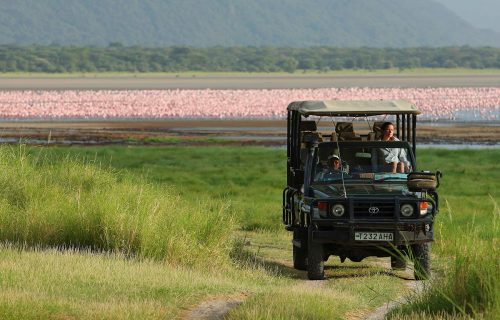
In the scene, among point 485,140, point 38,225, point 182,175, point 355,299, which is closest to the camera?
Result: point 355,299

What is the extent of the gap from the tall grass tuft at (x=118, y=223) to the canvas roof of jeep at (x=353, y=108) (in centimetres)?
221

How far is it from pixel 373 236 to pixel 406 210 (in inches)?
21.5

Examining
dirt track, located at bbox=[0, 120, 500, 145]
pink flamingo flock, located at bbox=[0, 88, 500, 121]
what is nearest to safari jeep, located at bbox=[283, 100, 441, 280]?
dirt track, located at bbox=[0, 120, 500, 145]

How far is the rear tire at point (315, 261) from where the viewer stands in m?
17.4

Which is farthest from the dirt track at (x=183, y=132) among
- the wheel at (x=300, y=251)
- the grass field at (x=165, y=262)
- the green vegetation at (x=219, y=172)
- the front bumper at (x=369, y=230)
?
the front bumper at (x=369, y=230)

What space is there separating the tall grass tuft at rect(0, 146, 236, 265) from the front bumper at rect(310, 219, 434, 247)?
6.26 ft

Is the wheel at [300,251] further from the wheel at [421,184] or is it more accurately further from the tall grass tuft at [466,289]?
the tall grass tuft at [466,289]

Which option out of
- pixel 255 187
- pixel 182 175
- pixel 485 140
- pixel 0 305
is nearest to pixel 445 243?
pixel 0 305

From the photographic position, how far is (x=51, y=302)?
43.8ft

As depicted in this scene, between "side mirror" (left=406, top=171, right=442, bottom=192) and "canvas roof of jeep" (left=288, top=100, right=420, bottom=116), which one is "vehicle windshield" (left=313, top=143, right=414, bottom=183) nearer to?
"canvas roof of jeep" (left=288, top=100, right=420, bottom=116)

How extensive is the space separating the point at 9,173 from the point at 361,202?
7.26 m

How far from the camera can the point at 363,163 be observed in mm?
17969

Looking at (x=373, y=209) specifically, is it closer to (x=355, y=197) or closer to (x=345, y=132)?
(x=355, y=197)

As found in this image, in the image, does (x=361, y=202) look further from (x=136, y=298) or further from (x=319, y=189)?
(x=136, y=298)
